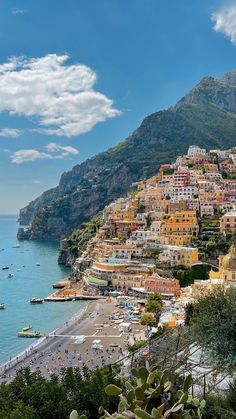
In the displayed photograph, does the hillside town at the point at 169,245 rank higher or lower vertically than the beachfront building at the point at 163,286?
higher

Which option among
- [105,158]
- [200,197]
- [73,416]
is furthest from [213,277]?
[105,158]

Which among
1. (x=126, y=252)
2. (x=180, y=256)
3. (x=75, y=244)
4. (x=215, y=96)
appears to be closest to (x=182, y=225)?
(x=180, y=256)

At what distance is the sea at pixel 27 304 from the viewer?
34688 millimetres

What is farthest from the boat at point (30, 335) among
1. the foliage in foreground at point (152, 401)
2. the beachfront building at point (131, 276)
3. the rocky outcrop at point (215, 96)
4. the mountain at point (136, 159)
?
the rocky outcrop at point (215, 96)

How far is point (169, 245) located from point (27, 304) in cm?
1913

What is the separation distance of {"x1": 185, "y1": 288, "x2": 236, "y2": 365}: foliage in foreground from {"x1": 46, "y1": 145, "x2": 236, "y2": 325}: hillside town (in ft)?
51.2

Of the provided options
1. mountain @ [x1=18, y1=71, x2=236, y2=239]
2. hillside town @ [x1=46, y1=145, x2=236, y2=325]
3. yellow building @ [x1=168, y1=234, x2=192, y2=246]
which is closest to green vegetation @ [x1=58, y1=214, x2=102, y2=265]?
hillside town @ [x1=46, y1=145, x2=236, y2=325]

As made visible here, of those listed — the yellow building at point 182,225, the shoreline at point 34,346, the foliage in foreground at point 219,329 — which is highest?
the yellow building at point 182,225

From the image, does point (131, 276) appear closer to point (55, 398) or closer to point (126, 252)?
point (126, 252)

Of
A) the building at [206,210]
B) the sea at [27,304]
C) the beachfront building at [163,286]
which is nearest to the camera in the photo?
the sea at [27,304]

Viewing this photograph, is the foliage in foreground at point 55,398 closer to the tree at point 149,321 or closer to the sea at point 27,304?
the sea at point 27,304

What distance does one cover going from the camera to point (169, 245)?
54.6 meters

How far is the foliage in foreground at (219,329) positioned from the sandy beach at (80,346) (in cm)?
1287

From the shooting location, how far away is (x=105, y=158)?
165 m
